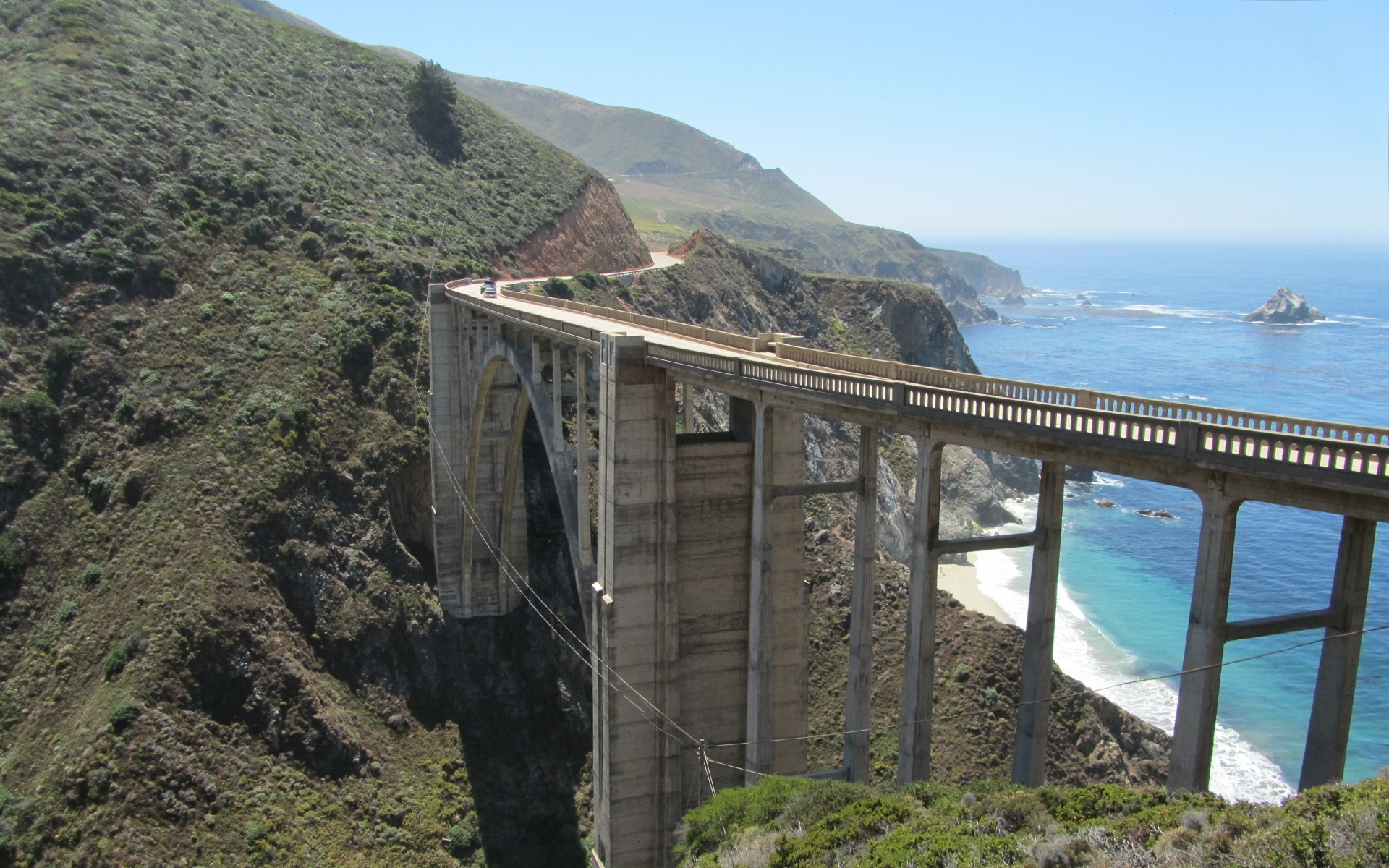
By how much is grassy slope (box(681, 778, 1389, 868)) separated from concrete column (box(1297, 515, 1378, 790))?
40.6 inches

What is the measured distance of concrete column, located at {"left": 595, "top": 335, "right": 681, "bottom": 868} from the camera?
70.1ft

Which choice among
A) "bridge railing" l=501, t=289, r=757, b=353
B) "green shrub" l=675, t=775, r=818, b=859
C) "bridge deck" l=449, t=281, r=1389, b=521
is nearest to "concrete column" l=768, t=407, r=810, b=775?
"bridge deck" l=449, t=281, r=1389, b=521

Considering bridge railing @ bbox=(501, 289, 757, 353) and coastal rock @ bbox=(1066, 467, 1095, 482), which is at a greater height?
bridge railing @ bbox=(501, 289, 757, 353)

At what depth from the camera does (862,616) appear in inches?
709

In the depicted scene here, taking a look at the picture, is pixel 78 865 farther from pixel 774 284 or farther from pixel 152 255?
pixel 774 284

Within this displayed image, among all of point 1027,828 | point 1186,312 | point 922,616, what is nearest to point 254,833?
point 922,616

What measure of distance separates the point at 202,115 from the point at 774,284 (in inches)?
1756

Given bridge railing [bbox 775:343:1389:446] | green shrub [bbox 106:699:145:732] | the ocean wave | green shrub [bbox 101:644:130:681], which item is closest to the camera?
bridge railing [bbox 775:343:1389:446]

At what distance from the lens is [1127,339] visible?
13975cm

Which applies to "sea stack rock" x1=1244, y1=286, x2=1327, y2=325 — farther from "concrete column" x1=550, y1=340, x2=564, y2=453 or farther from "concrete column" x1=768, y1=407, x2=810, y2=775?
"concrete column" x1=550, y1=340, x2=564, y2=453

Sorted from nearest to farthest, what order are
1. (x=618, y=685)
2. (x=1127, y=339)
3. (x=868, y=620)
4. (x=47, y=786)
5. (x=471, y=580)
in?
1. (x=868, y=620)
2. (x=618, y=685)
3. (x=47, y=786)
4. (x=471, y=580)
5. (x=1127, y=339)

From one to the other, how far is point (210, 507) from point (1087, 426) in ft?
96.1

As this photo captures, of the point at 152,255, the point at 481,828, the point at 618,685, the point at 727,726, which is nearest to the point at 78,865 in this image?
the point at 481,828

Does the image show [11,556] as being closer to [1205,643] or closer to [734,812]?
[734,812]
